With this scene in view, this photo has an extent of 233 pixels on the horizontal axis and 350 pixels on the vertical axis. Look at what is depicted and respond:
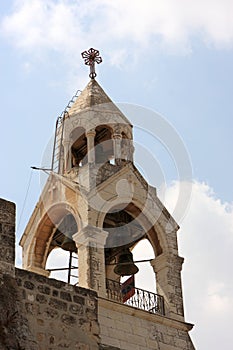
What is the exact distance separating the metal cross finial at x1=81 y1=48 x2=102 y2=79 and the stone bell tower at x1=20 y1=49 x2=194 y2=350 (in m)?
0.86

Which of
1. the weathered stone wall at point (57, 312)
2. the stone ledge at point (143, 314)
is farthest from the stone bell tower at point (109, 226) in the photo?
the weathered stone wall at point (57, 312)

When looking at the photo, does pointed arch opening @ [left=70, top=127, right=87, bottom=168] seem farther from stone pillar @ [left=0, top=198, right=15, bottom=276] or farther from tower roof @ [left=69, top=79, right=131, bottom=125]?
stone pillar @ [left=0, top=198, right=15, bottom=276]

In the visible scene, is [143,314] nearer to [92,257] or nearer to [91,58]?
[92,257]

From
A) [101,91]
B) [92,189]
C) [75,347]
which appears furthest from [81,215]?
[75,347]

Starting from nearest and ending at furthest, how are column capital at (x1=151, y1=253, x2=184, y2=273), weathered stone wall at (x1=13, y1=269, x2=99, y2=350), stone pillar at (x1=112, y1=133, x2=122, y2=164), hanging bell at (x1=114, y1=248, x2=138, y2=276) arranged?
weathered stone wall at (x1=13, y1=269, x2=99, y2=350) → hanging bell at (x1=114, y1=248, x2=138, y2=276) → column capital at (x1=151, y1=253, x2=184, y2=273) → stone pillar at (x1=112, y1=133, x2=122, y2=164)

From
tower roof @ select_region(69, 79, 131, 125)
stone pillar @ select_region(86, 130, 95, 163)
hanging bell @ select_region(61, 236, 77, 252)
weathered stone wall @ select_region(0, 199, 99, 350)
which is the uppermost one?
tower roof @ select_region(69, 79, 131, 125)

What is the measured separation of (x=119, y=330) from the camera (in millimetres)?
13430

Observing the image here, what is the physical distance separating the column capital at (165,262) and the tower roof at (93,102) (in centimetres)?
329

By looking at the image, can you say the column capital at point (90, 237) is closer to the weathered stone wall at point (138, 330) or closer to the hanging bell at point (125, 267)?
the hanging bell at point (125, 267)

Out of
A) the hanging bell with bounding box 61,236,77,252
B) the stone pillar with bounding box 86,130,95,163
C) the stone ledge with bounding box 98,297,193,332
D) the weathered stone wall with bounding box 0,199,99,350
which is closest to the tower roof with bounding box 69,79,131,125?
the stone pillar with bounding box 86,130,95,163

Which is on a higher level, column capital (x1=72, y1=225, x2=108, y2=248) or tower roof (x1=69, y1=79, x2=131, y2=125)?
tower roof (x1=69, y1=79, x2=131, y2=125)

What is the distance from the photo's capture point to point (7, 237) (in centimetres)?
869

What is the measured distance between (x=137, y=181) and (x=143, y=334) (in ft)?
11.5

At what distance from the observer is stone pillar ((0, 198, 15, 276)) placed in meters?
8.58
